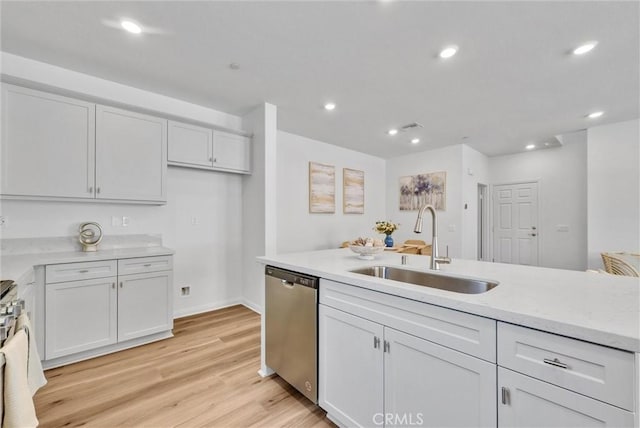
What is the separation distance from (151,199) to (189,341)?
59.7 inches

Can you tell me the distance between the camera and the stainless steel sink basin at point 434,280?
1444 millimetres

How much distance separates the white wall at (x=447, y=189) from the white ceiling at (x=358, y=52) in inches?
63.1

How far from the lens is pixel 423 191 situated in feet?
18.4

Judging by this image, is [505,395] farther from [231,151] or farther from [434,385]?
[231,151]

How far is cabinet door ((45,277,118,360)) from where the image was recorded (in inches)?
85.0

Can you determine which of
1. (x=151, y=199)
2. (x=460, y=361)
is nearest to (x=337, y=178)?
(x=151, y=199)

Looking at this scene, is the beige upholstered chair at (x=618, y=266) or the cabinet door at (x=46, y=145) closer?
the cabinet door at (x=46, y=145)

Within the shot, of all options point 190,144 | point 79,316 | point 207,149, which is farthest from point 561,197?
point 79,316

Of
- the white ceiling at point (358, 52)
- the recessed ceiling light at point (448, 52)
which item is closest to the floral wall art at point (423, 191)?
the white ceiling at point (358, 52)

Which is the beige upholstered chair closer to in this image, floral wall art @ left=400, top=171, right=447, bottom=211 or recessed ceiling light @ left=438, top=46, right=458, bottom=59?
floral wall art @ left=400, top=171, right=447, bottom=211

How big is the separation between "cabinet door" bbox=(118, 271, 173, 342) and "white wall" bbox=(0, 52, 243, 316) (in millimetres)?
661

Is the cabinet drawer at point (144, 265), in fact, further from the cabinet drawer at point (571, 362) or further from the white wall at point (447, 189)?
the white wall at point (447, 189)

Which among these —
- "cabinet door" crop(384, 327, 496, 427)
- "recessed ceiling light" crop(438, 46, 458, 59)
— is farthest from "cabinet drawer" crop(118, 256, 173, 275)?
"recessed ceiling light" crop(438, 46, 458, 59)

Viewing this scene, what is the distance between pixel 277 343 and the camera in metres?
1.97
